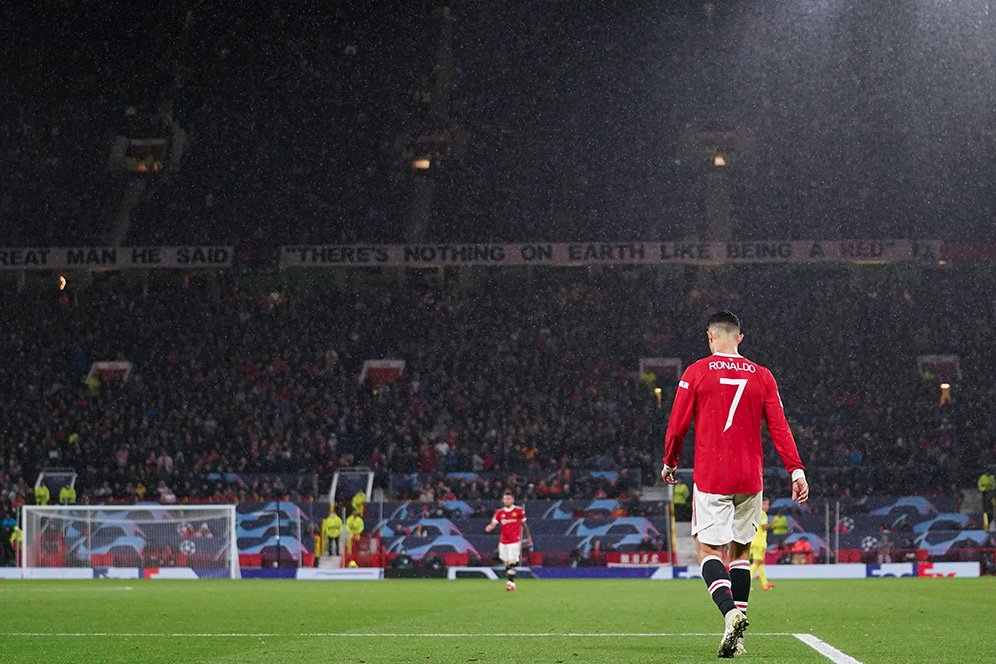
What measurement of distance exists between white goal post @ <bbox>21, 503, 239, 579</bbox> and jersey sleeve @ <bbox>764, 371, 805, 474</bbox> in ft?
76.2

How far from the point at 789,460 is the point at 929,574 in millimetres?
22704

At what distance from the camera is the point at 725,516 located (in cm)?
852

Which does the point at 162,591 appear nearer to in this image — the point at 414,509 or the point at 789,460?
the point at 414,509

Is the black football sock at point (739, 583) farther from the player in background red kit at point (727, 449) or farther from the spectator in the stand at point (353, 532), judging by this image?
the spectator in the stand at point (353, 532)

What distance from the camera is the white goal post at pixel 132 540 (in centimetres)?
3038

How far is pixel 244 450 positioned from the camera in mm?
39062

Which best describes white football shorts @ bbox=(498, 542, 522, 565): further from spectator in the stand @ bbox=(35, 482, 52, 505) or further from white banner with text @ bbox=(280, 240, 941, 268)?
white banner with text @ bbox=(280, 240, 941, 268)

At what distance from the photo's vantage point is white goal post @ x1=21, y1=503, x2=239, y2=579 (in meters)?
30.4

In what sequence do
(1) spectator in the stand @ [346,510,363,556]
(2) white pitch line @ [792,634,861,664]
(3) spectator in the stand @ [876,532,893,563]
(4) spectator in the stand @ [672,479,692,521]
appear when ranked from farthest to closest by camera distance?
1. (4) spectator in the stand @ [672,479,692,521]
2. (1) spectator in the stand @ [346,510,363,556]
3. (3) spectator in the stand @ [876,532,893,563]
4. (2) white pitch line @ [792,634,861,664]

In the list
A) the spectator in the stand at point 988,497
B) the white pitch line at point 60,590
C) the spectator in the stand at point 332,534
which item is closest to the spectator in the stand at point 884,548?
the spectator in the stand at point 988,497

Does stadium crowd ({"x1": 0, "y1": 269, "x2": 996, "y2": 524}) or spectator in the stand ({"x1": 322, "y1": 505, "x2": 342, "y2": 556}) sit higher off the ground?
stadium crowd ({"x1": 0, "y1": 269, "x2": 996, "y2": 524})

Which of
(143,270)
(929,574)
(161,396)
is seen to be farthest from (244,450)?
(929,574)

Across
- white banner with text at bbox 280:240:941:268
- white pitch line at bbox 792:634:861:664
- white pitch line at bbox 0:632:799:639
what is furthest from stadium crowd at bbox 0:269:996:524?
white pitch line at bbox 792:634:861:664

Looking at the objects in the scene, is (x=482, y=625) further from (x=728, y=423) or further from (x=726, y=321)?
(x=726, y=321)
